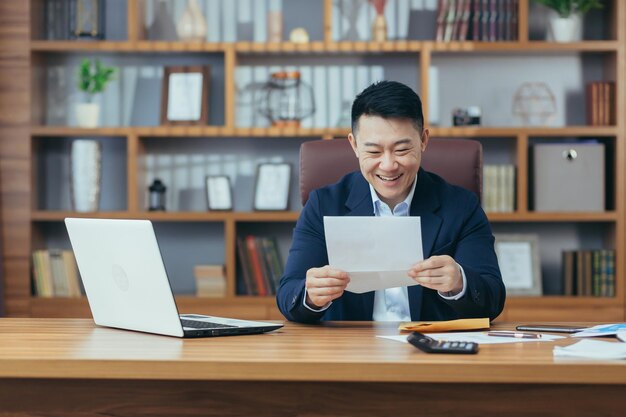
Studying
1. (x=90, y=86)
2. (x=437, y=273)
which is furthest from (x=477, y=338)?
(x=90, y=86)

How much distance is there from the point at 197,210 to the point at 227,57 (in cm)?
73

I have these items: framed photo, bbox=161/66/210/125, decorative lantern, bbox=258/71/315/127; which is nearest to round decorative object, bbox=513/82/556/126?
decorative lantern, bbox=258/71/315/127

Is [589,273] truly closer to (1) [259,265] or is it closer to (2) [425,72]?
(2) [425,72]

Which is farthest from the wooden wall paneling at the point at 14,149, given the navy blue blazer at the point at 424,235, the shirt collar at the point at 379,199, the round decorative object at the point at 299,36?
the shirt collar at the point at 379,199

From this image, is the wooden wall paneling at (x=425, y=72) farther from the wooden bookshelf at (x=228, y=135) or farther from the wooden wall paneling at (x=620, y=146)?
the wooden wall paneling at (x=620, y=146)

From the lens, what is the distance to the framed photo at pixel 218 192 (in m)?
4.33

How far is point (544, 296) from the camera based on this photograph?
4.19 meters

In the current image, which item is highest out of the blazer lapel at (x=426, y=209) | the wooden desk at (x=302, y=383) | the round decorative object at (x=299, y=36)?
the round decorative object at (x=299, y=36)

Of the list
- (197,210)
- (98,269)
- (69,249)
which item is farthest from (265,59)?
(98,269)

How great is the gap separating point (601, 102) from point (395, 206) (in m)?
2.17

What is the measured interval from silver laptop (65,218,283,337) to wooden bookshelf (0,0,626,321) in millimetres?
2297

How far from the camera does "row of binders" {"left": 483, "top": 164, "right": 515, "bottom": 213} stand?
13.8 feet

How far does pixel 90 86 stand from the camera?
4.34 metres

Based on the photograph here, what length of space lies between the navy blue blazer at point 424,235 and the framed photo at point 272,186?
1.88m
